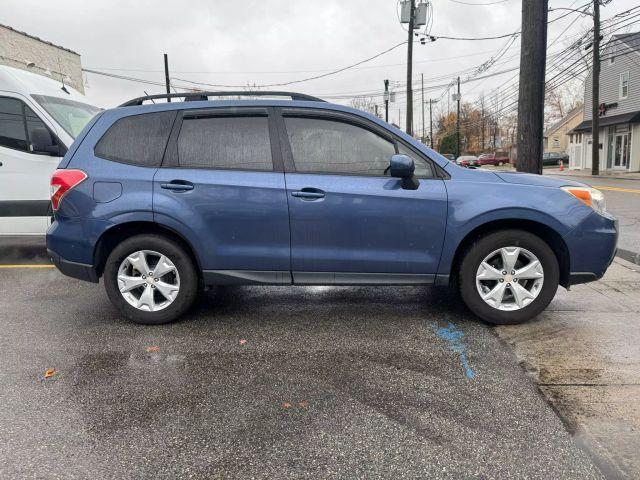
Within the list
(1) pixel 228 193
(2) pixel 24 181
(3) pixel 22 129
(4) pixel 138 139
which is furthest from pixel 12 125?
(1) pixel 228 193

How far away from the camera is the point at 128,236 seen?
422cm

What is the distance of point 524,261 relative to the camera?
409 centimetres

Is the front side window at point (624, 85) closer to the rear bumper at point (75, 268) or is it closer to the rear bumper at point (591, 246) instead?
the rear bumper at point (591, 246)

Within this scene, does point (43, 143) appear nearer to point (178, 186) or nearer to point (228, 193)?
point (178, 186)

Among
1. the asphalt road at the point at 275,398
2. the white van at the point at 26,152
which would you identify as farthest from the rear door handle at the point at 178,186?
the white van at the point at 26,152

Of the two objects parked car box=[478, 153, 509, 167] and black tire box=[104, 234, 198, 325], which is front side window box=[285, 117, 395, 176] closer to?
black tire box=[104, 234, 198, 325]

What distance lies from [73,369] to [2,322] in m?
1.53

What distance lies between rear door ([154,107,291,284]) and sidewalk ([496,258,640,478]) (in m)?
2.08

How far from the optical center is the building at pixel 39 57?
1551 cm

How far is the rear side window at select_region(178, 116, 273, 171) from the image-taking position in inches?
161

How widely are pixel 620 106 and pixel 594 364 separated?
3409cm

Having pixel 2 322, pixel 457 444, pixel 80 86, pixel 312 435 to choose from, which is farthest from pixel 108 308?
pixel 80 86

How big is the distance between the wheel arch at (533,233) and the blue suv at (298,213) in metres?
0.01

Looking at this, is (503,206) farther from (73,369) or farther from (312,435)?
(73,369)
